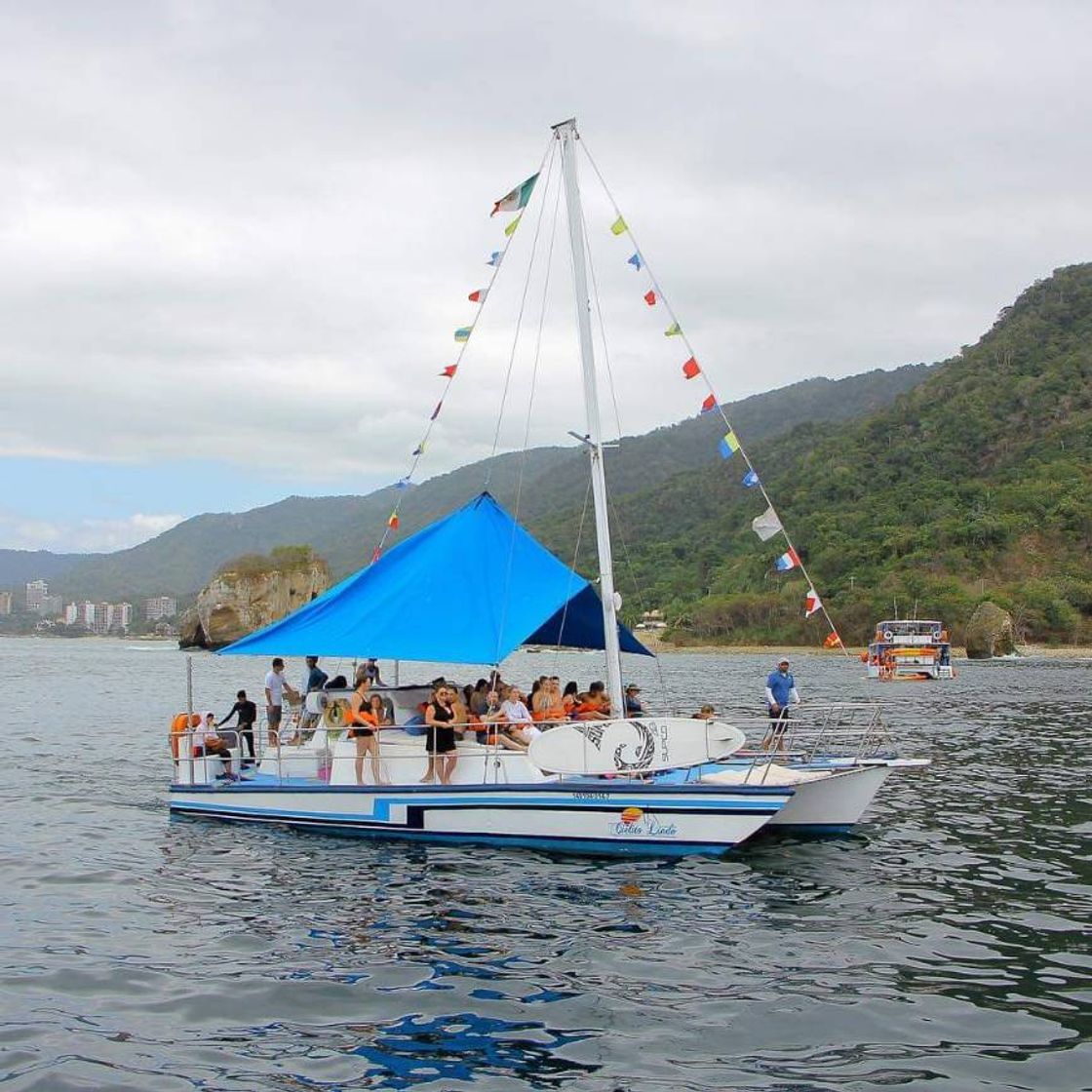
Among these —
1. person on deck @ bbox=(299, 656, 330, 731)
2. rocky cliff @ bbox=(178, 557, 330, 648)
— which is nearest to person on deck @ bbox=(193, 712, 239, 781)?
person on deck @ bbox=(299, 656, 330, 731)

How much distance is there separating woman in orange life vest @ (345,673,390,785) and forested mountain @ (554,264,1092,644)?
344 ft

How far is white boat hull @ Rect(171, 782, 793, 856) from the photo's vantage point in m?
16.4

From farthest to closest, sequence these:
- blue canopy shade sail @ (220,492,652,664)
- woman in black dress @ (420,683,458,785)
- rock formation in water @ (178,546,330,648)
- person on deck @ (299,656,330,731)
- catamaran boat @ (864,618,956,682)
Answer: rock formation in water @ (178,546,330,648) → catamaran boat @ (864,618,956,682) → person on deck @ (299,656,330,731) → blue canopy shade sail @ (220,492,652,664) → woman in black dress @ (420,683,458,785)

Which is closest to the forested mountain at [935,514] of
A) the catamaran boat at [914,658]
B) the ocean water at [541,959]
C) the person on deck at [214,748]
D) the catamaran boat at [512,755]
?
the catamaran boat at [914,658]

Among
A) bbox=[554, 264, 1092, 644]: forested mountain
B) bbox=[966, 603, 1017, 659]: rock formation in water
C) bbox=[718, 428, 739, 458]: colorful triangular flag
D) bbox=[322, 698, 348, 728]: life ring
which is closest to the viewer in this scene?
bbox=[718, 428, 739, 458]: colorful triangular flag

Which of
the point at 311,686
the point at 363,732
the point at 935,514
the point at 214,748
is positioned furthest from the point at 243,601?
the point at 363,732

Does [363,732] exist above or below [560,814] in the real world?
above

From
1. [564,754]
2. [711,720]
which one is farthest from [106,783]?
[711,720]

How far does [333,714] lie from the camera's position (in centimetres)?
1955

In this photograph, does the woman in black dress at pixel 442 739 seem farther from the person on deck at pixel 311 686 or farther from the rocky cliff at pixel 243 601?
the rocky cliff at pixel 243 601

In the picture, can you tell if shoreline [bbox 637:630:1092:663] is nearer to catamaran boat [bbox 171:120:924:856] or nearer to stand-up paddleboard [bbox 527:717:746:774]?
catamaran boat [bbox 171:120:924:856]

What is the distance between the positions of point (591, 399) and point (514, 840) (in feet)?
22.4

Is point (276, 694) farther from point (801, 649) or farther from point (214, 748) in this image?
point (801, 649)

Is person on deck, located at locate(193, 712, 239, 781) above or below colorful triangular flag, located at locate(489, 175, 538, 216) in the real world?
below
